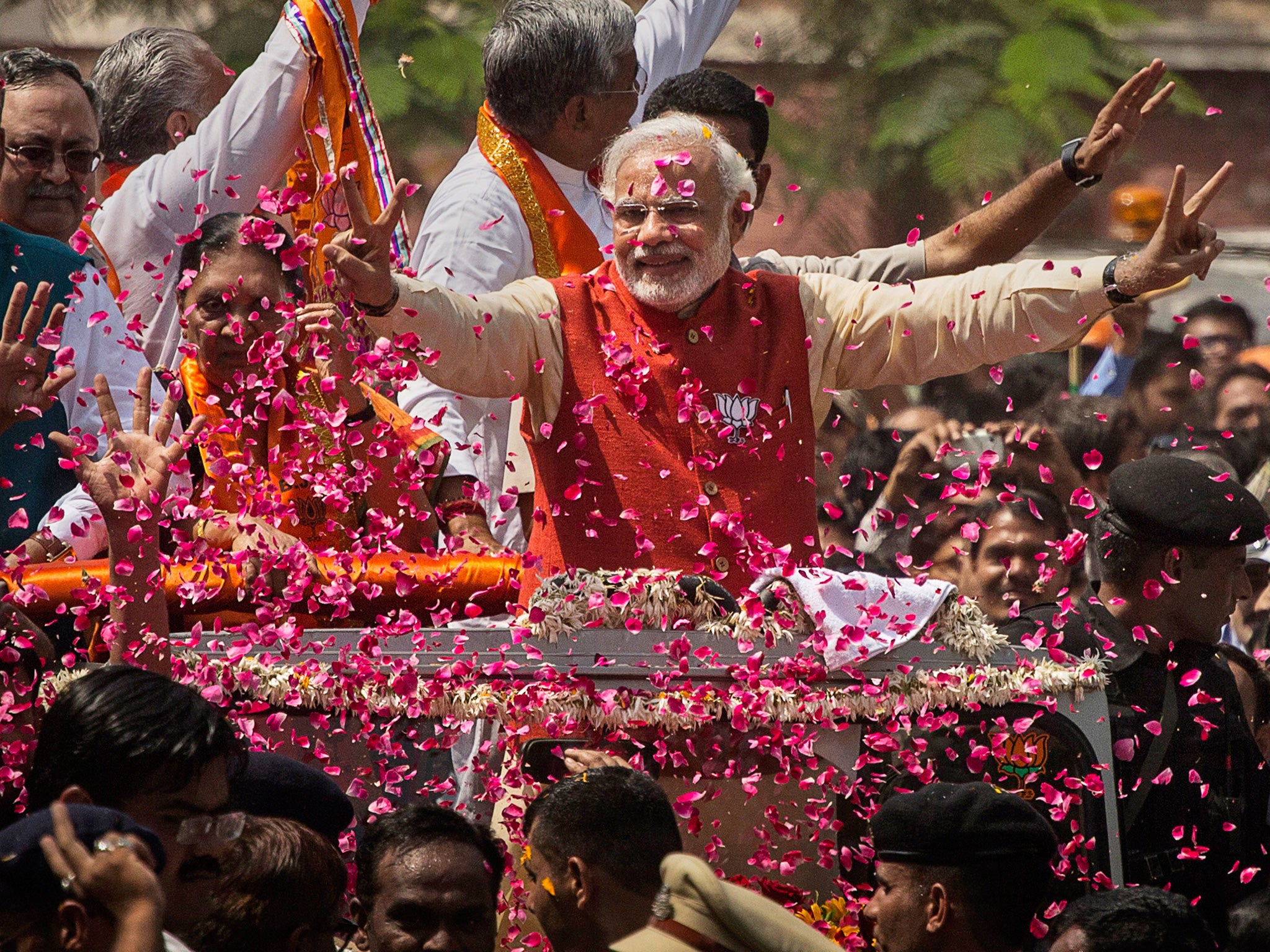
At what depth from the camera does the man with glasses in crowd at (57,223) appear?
17.3 feet

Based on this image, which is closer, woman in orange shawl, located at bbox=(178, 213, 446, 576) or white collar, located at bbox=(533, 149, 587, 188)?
woman in orange shawl, located at bbox=(178, 213, 446, 576)

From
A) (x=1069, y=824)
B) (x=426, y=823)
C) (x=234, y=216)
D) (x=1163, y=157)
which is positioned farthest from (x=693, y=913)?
(x=1163, y=157)

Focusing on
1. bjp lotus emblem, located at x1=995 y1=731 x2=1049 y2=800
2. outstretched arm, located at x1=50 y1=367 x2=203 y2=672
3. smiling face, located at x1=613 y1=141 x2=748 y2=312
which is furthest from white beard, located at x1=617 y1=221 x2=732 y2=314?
bjp lotus emblem, located at x1=995 y1=731 x2=1049 y2=800

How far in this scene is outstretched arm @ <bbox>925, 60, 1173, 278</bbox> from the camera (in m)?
5.11

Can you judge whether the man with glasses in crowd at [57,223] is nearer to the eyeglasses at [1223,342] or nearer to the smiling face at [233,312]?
the smiling face at [233,312]

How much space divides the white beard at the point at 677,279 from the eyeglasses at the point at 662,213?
6cm

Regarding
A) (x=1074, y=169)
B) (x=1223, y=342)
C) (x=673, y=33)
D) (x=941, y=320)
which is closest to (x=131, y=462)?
(x=941, y=320)

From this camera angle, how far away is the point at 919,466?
21.9ft

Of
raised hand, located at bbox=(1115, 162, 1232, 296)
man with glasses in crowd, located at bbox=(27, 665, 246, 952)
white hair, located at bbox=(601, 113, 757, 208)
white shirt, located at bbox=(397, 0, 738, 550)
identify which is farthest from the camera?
white shirt, located at bbox=(397, 0, 738, 550)

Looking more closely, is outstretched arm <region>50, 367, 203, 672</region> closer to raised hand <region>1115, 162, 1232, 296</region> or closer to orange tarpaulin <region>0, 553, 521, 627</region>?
orange tarpaulin <region>0, 553, 521, 627</region>

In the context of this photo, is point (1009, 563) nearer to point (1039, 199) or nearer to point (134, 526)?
point (1039, 199)

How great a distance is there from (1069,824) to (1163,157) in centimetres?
1146

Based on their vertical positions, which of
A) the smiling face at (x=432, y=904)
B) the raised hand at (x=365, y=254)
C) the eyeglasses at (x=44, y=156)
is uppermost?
the eyeglasses at (x=44, y=156)

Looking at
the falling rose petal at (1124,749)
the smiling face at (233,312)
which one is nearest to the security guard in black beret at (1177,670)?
the falling rose petal at (1124,749)
